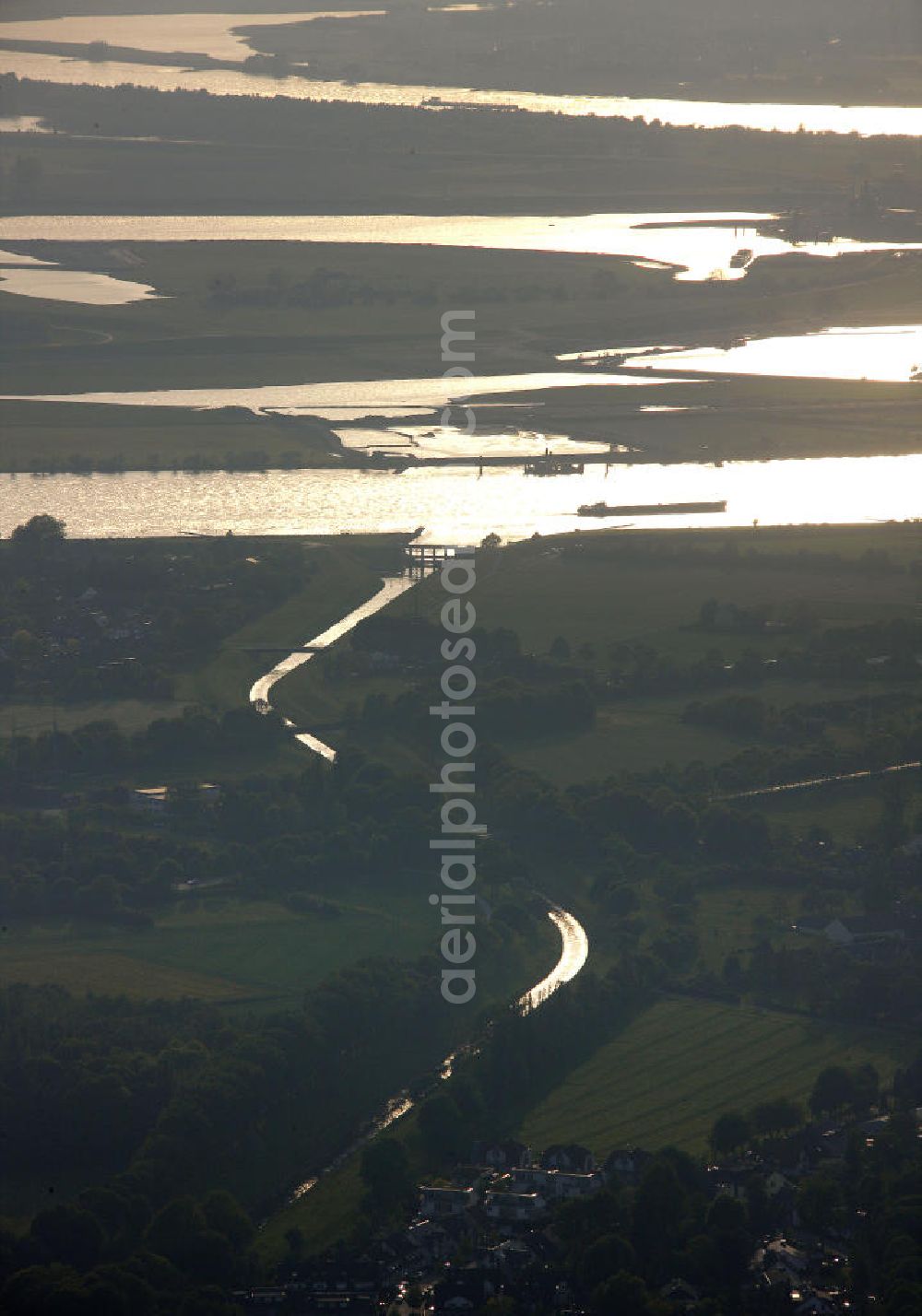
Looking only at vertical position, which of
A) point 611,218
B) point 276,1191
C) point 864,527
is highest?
point 611,218

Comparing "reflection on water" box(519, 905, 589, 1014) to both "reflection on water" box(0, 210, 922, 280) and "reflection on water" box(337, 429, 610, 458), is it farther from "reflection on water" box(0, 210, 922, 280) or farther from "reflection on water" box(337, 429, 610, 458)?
"reflection on water" box(0, 210, 922, 280)

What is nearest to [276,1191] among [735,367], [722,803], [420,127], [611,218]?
[722,803]

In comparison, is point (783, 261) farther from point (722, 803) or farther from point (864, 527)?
point (722, 803)

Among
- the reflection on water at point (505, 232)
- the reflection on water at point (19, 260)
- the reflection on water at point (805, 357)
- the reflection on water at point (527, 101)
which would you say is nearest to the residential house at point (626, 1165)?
the reflection on water at point (805, 357)

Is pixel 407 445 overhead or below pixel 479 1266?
overhead

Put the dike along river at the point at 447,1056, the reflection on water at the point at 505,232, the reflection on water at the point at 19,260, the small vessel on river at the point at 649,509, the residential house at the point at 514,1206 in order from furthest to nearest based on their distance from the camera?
the reflection on water at the point at 505,232 → the reflection on water at the point at 19,260 → the small vessel on river at the point at 649,509 → the dike along river at the point at 447,1056 → the residential house at the point at 514,1206

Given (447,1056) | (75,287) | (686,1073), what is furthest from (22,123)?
(686,1073)

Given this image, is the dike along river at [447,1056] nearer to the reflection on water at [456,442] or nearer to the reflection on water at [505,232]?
the reflection on water at [456,442]

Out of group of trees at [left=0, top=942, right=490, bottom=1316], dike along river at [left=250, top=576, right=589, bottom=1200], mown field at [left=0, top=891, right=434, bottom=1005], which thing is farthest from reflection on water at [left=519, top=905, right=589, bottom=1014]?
mown field at [left=0, top=891, right=434, bottom=1005]
